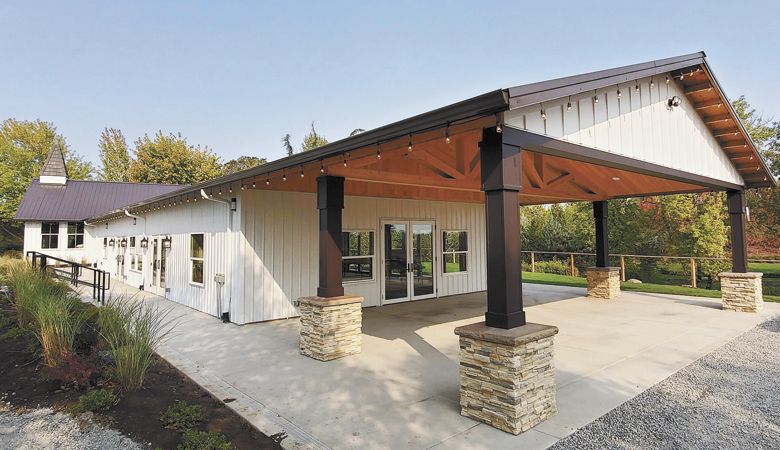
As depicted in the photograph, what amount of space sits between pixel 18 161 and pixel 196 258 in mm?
28124

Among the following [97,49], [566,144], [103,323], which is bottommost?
[103,323]

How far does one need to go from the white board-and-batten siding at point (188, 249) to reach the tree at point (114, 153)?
82.5ft

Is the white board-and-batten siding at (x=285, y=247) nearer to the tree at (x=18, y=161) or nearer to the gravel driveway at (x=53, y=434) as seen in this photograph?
the gravel driveway at (x=53, y=434)

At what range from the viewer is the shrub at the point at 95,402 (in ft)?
11.5

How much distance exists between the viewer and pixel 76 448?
293 centimetres

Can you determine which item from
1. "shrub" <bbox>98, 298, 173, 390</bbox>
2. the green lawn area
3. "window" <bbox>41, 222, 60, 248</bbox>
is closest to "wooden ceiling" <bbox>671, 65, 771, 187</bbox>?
the green lawn area

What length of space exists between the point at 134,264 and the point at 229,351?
9.78 meters

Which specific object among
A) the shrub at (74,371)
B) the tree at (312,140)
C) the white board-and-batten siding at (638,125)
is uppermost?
the tree at (312,140)

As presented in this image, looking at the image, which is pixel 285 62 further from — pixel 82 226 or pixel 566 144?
pixel 82 226

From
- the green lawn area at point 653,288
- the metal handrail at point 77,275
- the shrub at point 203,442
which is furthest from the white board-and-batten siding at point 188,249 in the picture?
the green lawn area at point 653,288

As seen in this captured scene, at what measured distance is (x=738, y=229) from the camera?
344 inches

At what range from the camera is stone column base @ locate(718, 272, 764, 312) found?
8188 millimetres

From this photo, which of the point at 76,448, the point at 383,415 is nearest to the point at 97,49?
the point at 76,448

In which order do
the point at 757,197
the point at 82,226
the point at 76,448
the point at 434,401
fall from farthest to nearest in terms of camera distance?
1. the point at 82,226
2. the point at 757,197
3. the point at 434,401
4. the point at 76,448
